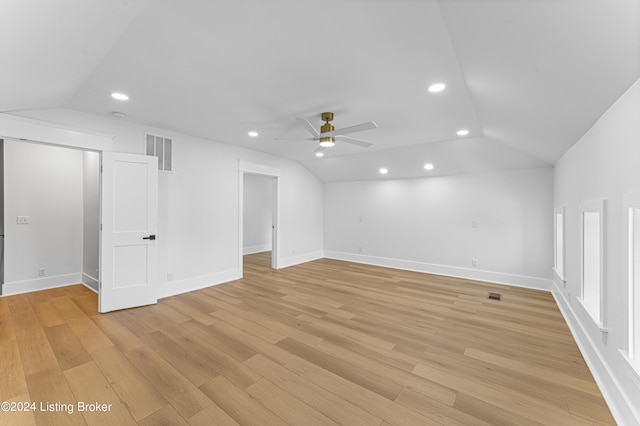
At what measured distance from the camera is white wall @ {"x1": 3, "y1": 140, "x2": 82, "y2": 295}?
420 cm

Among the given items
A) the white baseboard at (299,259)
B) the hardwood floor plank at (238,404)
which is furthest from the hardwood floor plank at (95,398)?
the white baseboard at (299,259)

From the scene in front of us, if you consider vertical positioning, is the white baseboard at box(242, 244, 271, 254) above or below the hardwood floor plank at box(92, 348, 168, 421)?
→ above

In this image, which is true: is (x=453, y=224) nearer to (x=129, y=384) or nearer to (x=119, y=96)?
(x=129, y=384)

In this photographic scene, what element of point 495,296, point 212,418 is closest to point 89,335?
point 212,418

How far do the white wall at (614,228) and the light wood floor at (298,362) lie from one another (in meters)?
0.22

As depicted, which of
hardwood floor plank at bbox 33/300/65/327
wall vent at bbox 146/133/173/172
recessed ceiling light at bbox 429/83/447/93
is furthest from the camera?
wall vent at bbox 146/133/173/172

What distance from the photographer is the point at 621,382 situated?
1729 millimetres

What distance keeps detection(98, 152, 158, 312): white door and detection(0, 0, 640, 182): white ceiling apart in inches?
30.9

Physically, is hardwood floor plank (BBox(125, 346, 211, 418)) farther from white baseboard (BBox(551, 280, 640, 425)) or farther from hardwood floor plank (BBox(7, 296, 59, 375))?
white baseboard (BBox(551, 280, 640, 425))

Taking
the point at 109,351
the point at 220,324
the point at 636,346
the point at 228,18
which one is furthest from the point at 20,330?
the point at 636,346

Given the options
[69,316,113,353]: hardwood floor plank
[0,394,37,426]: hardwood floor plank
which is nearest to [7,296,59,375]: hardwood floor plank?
[69,316,113,353]: hardwood floor plank

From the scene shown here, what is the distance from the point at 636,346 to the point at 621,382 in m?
0.36

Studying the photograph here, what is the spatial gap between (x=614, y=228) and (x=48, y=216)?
7.47m

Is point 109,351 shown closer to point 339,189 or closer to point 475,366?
point 475,366
